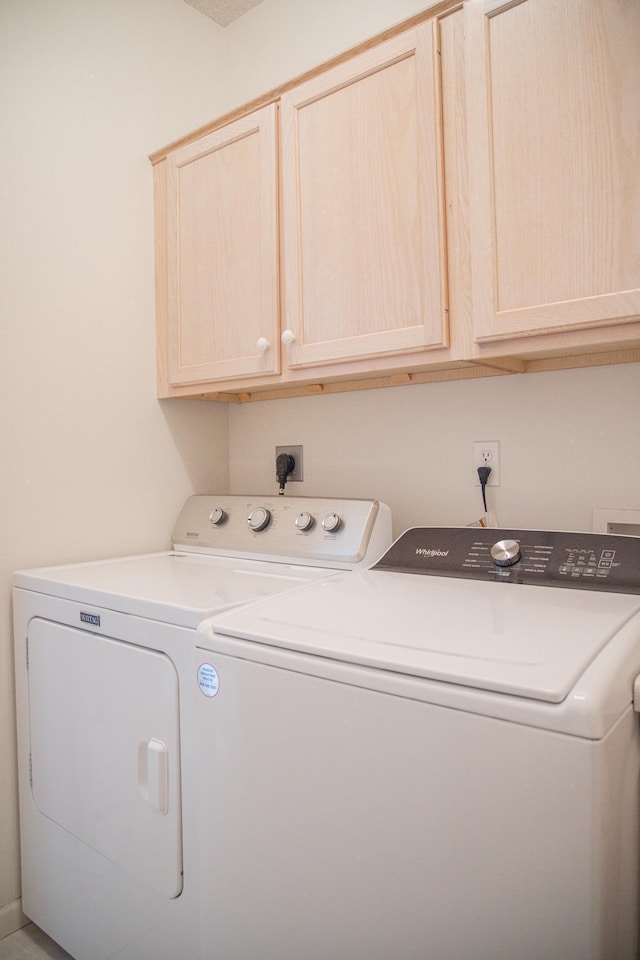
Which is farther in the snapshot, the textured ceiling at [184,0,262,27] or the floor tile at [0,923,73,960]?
the textured ceiling at [184,0,262,27]

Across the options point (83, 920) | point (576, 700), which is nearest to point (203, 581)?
point (83, 920)

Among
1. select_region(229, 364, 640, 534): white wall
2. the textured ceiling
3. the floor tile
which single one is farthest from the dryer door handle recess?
the textured ceiling

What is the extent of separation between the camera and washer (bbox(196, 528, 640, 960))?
0.73 m

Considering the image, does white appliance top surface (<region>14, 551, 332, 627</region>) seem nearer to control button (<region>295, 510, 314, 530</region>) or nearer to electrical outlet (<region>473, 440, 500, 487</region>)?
control button (<region>295, 510, 314, 530</region>)

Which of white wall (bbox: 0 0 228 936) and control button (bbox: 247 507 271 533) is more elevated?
white wall (bbox: 0 0 228 936)

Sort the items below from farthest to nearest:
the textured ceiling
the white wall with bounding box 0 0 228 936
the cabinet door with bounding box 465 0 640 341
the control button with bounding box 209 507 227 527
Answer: the textured ceiling, the control button with bounding box 209 507 227 527, the white wall with bounding box 0 0 228 936, the cabinet door with bounding box 465 0 640 341

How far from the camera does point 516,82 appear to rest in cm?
124

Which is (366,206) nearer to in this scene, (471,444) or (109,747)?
(471,444)

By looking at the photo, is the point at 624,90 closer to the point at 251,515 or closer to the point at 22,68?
the point at 251,515

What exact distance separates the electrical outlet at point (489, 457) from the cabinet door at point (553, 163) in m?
0.40

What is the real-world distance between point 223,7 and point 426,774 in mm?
2434

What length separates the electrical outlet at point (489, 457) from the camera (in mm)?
1620

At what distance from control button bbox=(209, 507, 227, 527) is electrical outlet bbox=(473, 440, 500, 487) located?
75 cm

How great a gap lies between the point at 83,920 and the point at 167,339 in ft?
5.06
